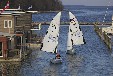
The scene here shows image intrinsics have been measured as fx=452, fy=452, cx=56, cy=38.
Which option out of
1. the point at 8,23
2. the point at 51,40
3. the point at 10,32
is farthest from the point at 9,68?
the point at 8,23

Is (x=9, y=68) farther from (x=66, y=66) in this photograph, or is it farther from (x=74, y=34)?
(x=74, y=34)

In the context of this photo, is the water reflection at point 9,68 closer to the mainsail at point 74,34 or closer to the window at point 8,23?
the window at point 8,23

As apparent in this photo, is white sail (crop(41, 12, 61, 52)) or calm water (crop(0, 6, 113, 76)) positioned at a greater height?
white sail (crop(41, 12, 61, 52))

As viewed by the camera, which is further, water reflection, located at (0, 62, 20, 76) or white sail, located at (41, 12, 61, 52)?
white sail, located at (41, 12, 61, 52)

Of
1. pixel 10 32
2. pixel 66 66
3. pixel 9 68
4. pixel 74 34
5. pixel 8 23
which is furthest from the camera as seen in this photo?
pixel 74 34

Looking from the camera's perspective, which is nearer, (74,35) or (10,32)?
(10,32)

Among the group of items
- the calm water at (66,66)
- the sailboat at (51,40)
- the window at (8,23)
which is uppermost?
the window at (8,23)

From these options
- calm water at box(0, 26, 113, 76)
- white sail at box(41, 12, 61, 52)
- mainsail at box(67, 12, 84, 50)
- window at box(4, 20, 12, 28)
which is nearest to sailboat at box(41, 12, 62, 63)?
white sail at box(41, 12, 61, 52)

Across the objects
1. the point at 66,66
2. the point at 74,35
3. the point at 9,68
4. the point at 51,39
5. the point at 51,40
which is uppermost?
the point at 74,35

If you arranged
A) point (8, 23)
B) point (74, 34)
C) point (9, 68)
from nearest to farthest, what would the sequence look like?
point (9, 68) < point (8, 23) < point (74, 34)

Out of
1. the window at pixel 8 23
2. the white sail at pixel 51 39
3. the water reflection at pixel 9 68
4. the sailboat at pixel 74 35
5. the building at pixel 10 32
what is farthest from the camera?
the sailboat at pixel 74 35

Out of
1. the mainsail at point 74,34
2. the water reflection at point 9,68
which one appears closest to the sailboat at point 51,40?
the water reflection at point 9,68

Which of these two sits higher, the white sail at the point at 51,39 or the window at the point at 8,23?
the window at the point at 8,23

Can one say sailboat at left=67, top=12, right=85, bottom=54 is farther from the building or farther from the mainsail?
the building
